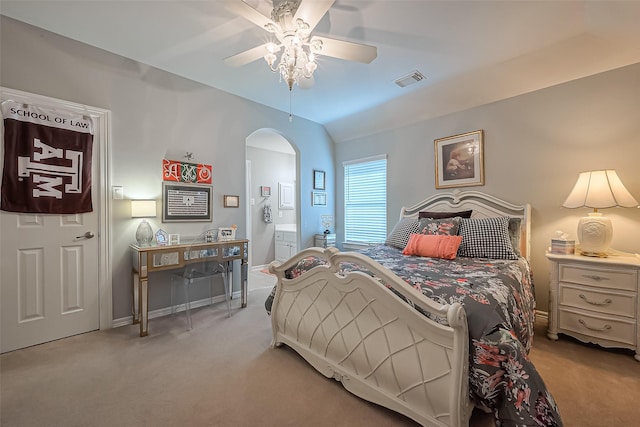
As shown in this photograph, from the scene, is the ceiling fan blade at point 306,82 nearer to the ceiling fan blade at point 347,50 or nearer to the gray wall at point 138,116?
the ceiling fan blade at point 347,50

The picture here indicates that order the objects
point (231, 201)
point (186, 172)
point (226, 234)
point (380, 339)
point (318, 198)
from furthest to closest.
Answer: point (318, 198) < point (231, 201) < point (226, 234) < point (186, 172) < point (380, 339)

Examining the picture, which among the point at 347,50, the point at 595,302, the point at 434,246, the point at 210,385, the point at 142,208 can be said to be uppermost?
the point at 347,50

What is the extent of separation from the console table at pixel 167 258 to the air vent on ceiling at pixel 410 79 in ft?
8.92

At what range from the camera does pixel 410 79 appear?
10.2ft

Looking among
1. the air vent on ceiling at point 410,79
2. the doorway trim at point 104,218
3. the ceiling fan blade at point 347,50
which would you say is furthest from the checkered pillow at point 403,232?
the doorway trim at point 104,218

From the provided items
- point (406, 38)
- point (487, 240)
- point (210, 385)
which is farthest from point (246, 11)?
point (487, 240)

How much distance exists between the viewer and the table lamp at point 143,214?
2740 millimetres

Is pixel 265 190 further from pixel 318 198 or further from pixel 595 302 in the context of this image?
pixel 595 302

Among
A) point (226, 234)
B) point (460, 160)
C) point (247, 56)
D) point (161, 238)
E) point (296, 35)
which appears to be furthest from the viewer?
point (460, 160)

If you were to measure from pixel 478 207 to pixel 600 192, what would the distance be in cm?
105

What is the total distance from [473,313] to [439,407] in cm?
49

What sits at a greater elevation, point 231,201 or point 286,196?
point 286,196

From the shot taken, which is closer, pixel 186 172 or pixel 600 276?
pixel 600 276

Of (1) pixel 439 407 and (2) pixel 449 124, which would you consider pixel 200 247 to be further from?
(2) pixel 449 124
